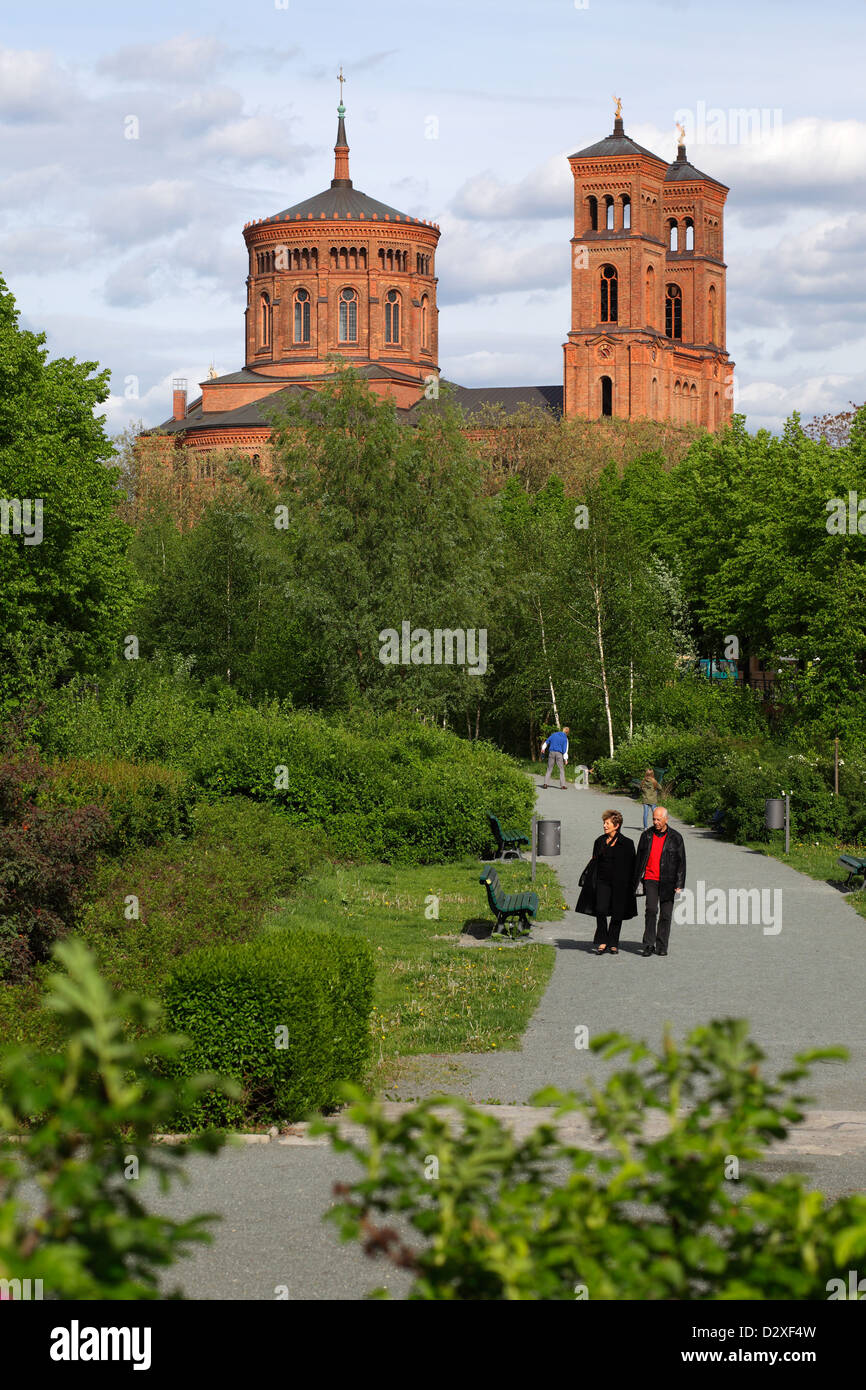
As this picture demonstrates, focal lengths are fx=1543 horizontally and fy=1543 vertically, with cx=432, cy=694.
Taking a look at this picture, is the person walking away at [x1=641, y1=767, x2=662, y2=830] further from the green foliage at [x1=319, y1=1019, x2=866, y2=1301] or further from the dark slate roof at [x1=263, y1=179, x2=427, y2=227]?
the dark slate roof at [x1=263, y1=179, x2=427, y2=227]

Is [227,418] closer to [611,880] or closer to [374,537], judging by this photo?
[374,537]

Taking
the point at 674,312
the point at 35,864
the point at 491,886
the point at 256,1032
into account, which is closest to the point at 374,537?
the point at 491,886

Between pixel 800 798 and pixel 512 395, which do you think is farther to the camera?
pixel 512 395

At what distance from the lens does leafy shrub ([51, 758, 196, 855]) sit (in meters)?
18.5

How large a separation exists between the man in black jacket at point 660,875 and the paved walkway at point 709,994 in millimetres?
234

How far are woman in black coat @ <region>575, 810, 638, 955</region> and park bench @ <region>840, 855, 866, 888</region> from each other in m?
5.74

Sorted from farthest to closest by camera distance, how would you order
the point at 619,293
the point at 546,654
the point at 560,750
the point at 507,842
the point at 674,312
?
the point at 674,312 → the point at 619,293 → the point at 546,654 → the point at 560,750 → the point at 507,842

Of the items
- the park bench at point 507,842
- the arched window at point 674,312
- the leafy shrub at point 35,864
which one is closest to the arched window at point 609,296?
the arched window at point 674,312

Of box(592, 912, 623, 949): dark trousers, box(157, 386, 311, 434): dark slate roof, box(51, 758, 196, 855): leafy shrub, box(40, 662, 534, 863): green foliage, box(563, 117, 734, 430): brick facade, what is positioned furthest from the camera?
box(563, 117, 734, 430): brick facade

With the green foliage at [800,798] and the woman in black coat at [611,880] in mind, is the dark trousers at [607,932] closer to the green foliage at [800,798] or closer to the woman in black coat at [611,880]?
the woman in black coat at [611,880]

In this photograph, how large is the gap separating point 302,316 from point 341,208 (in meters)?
7.51

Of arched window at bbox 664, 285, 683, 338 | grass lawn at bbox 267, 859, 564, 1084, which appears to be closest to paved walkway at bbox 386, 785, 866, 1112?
grass lawn at bbox 267, 859, 564, 1084

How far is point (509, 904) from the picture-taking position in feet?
56.4

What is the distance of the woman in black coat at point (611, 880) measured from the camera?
1608cm
